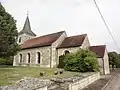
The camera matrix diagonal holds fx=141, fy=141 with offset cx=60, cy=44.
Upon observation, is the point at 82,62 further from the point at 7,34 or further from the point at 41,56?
the point at 41,56

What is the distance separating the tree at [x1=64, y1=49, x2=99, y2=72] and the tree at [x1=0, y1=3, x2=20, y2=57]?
29.2 feet

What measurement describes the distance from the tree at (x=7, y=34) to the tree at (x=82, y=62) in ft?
29.2

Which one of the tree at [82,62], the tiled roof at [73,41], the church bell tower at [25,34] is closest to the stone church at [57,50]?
the tiled roof at [73,41]

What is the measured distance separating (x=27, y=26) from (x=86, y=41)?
80.2 feet

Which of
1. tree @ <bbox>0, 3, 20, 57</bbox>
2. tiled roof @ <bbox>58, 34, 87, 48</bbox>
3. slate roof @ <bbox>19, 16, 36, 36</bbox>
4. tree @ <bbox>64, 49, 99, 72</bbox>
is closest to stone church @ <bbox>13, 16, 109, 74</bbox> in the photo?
tiled roof @ <bbox>58, 34, 87, 48</bbox>

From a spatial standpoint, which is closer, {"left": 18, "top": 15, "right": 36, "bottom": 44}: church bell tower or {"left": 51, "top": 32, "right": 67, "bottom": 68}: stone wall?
{"left": 51, "top": 32, "right": 67, "bottom": 68}: stone wall

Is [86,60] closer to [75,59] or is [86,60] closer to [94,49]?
[75,59]

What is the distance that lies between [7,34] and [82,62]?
38.7 ft

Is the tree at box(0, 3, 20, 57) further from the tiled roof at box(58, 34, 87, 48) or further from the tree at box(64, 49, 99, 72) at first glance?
the tiled roof at box(58, 34, 87, 48)

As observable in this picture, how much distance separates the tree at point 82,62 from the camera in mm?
21547

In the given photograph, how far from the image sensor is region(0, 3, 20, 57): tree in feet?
59.3

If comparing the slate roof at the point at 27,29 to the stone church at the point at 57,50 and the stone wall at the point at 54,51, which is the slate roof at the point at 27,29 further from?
the stone wall at the point at 54,51

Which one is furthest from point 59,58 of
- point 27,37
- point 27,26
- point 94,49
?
point 27,26

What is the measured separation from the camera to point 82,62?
72.8ft
